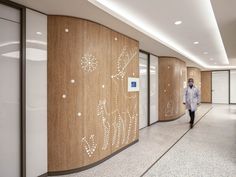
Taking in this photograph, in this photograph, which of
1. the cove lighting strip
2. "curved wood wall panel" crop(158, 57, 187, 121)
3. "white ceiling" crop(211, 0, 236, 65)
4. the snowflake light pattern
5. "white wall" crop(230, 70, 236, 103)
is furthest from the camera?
"white wall" crop(230, 70, 236, 103)

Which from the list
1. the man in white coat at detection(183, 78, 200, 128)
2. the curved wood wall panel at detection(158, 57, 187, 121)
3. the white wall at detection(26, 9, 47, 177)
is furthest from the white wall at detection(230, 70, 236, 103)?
the white wall at detection(26, 9, 47, 177)

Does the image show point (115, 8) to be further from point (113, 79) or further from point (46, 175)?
point (46, 175)

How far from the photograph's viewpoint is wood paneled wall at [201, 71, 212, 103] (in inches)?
565

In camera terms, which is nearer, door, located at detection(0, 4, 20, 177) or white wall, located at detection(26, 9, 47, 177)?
door, located at detection(0, 4, 20, 177)

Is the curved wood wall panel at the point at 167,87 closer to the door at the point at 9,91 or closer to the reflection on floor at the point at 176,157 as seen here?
the reflection on floor at the point at 176,157

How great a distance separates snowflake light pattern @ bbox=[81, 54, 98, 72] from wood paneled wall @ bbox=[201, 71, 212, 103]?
13.4m

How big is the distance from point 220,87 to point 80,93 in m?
13.8

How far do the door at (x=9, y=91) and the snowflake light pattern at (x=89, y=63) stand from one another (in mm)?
1033

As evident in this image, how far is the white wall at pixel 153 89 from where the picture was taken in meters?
6.75

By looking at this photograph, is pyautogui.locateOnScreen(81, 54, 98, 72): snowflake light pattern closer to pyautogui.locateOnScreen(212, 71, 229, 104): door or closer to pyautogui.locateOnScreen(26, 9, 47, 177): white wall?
pyautogui.locateOnScreen(26, 9, 47, 177): white wall

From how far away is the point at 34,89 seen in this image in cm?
281

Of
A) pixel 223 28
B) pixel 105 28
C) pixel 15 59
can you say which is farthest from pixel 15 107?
pixel 223 28

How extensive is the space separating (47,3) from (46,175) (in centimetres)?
269

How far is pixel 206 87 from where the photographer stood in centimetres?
1447
